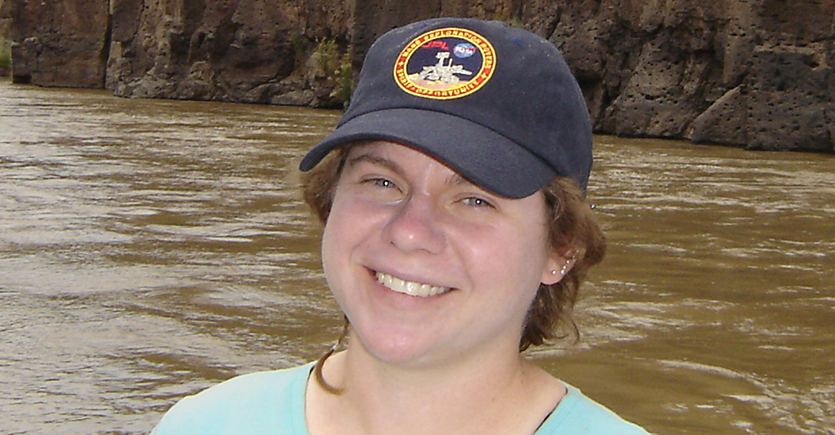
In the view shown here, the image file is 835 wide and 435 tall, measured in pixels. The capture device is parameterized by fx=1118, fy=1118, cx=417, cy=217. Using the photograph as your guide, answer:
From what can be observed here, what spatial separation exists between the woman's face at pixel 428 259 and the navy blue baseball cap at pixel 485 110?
50 mm

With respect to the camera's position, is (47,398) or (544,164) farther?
(47,398)

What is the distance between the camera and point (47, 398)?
11.1ft

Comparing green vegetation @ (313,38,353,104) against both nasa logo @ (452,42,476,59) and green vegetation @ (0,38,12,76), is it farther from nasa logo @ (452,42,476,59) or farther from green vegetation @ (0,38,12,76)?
nasa logo @ (452,42,476,59)

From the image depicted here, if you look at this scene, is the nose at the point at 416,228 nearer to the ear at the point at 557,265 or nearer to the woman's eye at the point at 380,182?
the woman's eye at the point at 380,182

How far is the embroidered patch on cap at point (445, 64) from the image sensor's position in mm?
1272

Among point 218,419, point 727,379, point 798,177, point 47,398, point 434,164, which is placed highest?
point 434,164

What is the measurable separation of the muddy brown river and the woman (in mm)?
307

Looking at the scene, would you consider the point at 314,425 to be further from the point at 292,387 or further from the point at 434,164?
the point at 434,164

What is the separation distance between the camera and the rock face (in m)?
11.6

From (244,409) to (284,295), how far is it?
344cm

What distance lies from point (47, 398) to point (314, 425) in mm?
2313

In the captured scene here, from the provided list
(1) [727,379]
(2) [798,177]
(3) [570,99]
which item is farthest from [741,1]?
(3) [570,99]

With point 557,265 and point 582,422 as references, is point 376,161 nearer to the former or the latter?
point 557,265

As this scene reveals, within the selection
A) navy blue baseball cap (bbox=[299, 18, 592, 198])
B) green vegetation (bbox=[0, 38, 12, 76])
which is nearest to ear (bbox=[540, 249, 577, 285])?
navy blue baseball cap (bbox=[299, 18, 592, 198])
